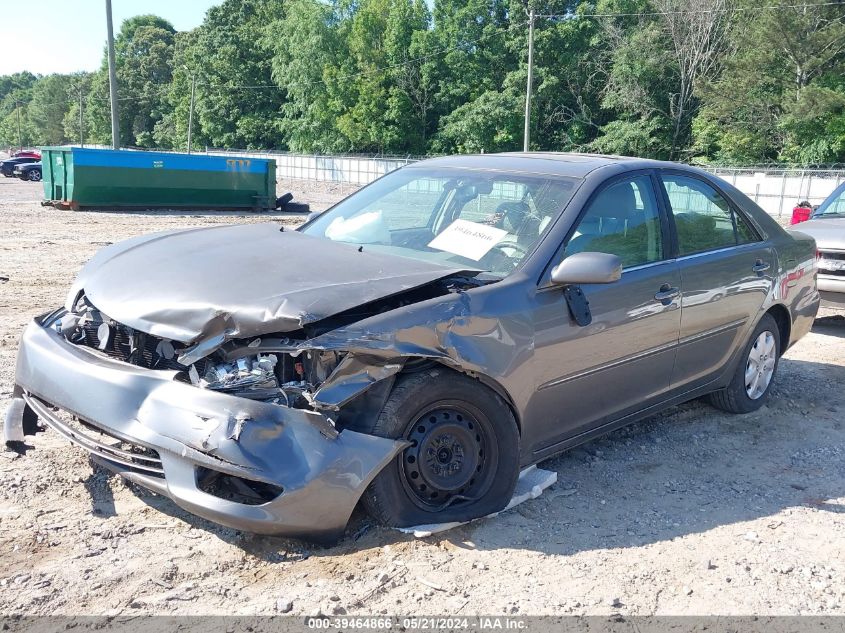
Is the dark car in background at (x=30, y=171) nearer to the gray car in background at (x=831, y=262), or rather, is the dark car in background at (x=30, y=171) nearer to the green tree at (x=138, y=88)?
the gray car in background at (x=831, y=262)

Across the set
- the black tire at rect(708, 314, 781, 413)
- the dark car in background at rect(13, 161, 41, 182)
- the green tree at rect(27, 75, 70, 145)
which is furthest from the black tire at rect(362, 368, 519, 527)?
the green tree at rect(27, 75, 70, 145)

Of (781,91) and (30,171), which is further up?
(781,91)

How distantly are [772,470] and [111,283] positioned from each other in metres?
3.76

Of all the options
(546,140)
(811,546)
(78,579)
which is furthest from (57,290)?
(546,140)

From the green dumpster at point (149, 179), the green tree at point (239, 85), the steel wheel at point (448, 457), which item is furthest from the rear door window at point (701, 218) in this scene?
the green tree at point (239, 85)

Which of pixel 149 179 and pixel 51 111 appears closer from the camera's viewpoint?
pixel 149 179

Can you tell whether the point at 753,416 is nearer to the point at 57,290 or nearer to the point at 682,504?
the point at 682,504

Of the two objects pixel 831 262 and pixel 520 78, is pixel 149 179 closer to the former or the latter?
pixel 831 262

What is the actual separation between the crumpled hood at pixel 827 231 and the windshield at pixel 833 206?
42 cm

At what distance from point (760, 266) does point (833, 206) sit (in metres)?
4.89

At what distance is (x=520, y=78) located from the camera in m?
51.1

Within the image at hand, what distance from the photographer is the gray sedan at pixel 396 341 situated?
2.98m

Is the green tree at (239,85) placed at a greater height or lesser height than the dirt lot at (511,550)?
greater

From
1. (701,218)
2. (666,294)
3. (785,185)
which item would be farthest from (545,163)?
(785,185)
